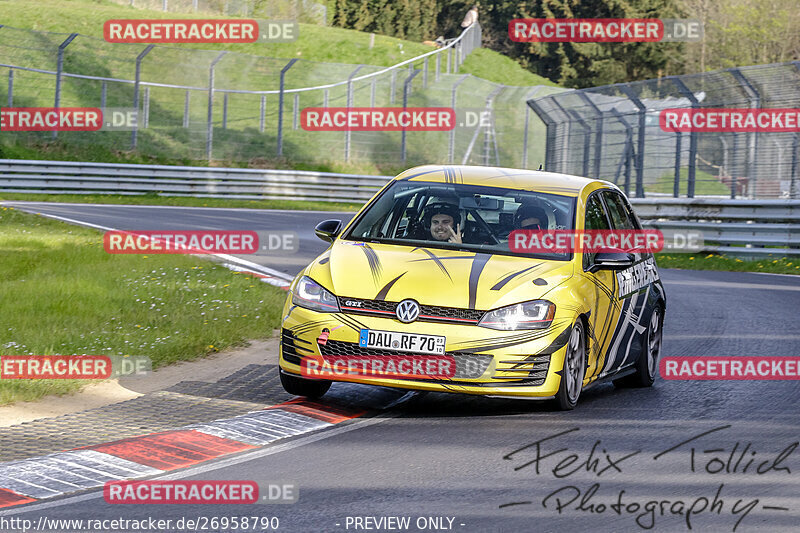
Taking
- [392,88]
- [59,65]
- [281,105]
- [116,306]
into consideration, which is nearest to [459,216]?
[116,306]

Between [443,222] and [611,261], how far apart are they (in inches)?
48.5

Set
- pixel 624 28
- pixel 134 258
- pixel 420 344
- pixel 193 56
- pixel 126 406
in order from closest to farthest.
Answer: pixel 420 344 → pixel 126 406 → pixel 134 258 → pixel 193 56 → pixel 624 28

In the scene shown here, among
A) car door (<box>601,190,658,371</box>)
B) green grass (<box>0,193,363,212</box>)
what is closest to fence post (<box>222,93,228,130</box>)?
green grass (<box>0,193,363,212</box>)

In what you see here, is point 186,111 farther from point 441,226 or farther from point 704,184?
point 441,226

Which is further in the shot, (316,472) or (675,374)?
(675,374)

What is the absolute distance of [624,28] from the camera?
6725cm

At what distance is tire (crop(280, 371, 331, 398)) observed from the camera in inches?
320

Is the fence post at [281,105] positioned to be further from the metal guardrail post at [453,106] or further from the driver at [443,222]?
the driver at [443,222]

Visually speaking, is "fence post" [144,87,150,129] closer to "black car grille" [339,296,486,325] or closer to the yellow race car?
the yellow race car

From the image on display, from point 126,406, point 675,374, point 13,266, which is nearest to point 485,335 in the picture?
point 126,406

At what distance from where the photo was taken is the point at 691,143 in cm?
2281

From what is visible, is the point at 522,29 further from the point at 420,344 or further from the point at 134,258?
the point at 420,344

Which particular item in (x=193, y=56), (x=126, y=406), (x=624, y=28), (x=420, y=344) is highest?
(x=624, y=28)

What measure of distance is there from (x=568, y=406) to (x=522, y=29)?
6750 centimetres
